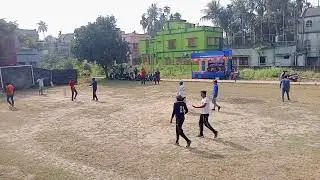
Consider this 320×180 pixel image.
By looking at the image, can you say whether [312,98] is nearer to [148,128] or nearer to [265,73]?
[148,128]

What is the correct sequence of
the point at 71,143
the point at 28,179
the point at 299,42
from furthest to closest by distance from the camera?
the point at 299,42 < the point at 71,143 < the point at 28,179

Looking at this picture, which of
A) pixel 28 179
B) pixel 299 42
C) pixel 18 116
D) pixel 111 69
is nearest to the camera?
pixel 28 179

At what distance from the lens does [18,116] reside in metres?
18.9

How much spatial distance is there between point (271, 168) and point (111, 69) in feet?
128

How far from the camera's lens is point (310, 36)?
52.7 m

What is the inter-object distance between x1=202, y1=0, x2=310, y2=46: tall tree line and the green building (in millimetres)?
5440

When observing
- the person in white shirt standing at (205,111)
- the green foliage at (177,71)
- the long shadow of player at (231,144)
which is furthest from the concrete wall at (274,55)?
the long shadow of player at (231,144)

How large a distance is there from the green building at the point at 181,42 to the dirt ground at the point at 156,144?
3406cm

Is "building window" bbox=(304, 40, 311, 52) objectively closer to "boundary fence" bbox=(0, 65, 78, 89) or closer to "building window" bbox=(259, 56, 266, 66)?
"building window" bbox=(259, 56, 266, 66)

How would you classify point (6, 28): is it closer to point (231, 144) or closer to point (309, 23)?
point (231, 144)

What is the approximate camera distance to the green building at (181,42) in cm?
5419

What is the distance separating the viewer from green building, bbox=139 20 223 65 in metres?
54.2

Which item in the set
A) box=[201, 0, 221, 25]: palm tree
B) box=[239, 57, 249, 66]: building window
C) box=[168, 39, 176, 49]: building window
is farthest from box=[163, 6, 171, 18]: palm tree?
box=[239, 57, 249, 66]: building window

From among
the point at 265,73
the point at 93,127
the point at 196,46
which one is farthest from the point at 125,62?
the point at 93,127
